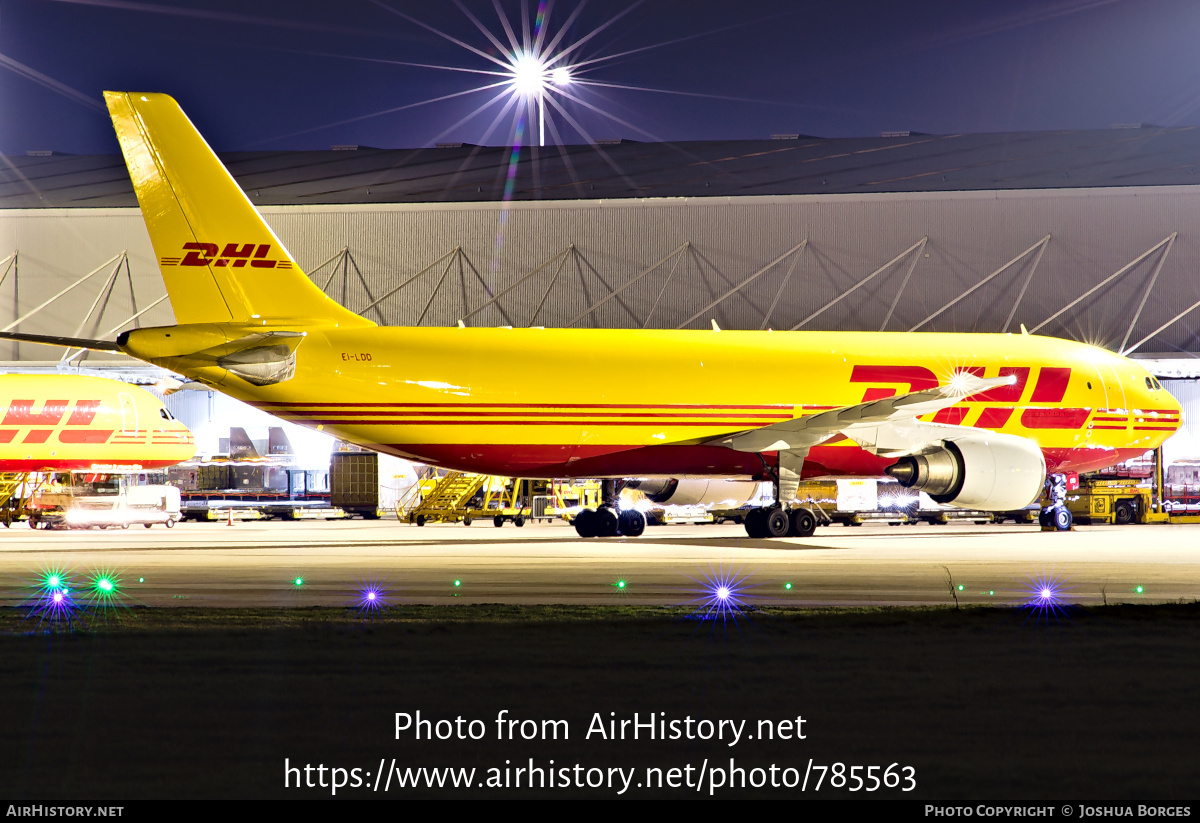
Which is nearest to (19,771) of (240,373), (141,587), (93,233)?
(141,587)

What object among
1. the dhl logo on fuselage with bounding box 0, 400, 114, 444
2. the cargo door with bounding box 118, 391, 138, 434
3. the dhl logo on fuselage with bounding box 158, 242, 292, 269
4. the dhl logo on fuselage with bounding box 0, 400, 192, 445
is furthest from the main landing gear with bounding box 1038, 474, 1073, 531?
the dhl logo on fuselage with bounding box 0, 400, 114, 444

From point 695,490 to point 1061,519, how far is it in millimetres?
10556

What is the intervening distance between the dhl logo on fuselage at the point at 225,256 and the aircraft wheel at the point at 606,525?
970 centimetres

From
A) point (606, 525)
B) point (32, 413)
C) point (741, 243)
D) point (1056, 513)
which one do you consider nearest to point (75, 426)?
point (32, 413)

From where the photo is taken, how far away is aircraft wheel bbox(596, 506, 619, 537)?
1080 inches

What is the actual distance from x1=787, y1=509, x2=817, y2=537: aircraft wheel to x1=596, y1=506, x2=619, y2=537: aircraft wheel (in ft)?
14.3

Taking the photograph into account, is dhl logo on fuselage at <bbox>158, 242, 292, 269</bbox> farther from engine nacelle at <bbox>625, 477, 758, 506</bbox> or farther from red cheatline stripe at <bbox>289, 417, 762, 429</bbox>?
engine nacelle at <bbox>625, 477, 758, 506</bbox>

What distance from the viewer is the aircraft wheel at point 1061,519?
30953 mm

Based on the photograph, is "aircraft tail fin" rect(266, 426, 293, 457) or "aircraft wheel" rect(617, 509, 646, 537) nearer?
"aircraft wheel" rect(617, 509, 646, 537)

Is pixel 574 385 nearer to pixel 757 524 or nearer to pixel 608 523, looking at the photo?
pixel 608 523

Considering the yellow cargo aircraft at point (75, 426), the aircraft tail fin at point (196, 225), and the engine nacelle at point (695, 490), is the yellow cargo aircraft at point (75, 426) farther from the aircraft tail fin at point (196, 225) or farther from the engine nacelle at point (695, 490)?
the engine nacelle at point (695, 490)

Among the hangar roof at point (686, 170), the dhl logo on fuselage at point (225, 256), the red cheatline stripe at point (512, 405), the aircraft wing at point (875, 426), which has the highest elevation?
the hangar roof at point (686, 170)

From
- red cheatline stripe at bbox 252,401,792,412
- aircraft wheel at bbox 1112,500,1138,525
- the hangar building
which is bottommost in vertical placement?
aircraft wheel at bbox 1112,500,1138,525

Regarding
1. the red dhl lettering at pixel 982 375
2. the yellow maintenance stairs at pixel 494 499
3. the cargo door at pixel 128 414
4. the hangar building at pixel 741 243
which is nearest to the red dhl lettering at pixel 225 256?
the red dhl lettering at pixel 982 375
